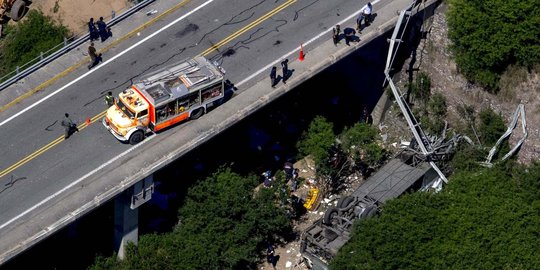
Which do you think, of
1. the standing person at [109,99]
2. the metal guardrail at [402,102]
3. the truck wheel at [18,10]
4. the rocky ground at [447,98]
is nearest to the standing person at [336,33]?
the metal guardrail at [402,102]

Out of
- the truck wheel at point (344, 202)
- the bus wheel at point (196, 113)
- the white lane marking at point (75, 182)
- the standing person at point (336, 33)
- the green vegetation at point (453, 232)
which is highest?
the white lane marking at point (75, 182)

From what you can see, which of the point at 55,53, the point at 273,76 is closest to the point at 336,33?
the point at 273,76

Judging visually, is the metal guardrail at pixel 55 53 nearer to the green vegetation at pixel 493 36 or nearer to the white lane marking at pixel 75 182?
the white lane marking at pixel 75 182

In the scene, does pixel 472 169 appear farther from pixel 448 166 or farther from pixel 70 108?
pixel 70 108

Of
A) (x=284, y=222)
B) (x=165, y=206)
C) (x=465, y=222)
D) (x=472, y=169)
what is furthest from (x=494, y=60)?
(x=165, y=206)

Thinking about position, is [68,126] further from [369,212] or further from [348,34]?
[369,212]

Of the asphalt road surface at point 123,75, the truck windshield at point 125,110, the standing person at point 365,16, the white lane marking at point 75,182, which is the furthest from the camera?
the standing person at point 365,16
